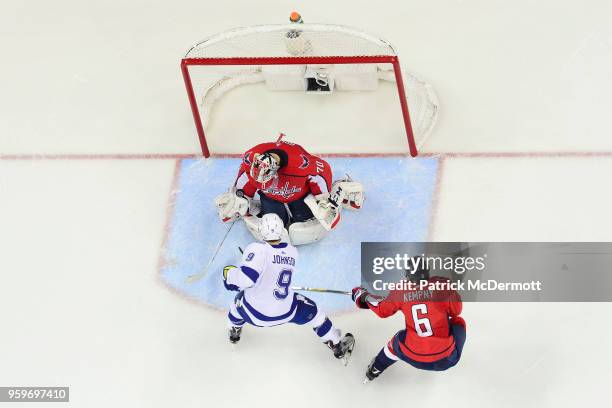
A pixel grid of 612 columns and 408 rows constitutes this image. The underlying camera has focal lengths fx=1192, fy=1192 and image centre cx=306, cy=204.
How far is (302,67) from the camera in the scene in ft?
20.5

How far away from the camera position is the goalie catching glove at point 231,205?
5.59 m

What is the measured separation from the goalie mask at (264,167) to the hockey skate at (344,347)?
2.58ft

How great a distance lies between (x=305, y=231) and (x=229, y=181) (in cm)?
63

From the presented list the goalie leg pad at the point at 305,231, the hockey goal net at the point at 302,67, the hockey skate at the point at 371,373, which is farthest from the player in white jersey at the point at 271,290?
the hockey goal net at the point at 302,67

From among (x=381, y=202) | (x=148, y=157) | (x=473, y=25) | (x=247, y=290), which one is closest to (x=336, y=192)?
(x=381, y=202)

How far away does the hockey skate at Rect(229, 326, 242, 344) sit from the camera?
17.4 ft

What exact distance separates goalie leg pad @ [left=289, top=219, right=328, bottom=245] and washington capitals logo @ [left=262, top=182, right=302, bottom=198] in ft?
0.54

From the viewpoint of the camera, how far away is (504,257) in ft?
18.2

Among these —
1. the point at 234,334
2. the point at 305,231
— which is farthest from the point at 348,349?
the point at 305,231

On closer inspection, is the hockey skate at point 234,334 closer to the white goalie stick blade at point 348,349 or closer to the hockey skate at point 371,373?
the white goalie stick blade at point 348,349

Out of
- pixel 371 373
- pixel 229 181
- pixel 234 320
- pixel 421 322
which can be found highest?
pixel 421 322

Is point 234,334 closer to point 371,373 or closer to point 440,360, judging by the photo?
point 371,373

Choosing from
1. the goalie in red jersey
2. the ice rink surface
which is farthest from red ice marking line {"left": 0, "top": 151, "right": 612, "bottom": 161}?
the goalie in red jersey

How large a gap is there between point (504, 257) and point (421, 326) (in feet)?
2.97
